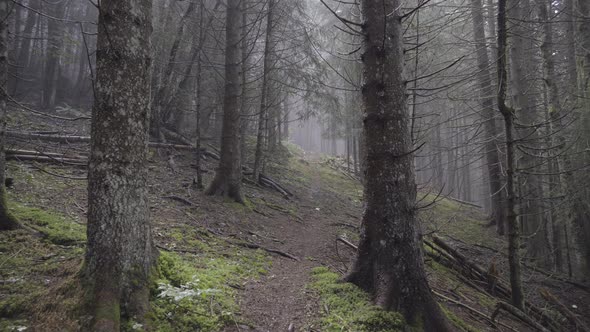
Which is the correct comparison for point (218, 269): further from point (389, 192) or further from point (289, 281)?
point (389, 192)

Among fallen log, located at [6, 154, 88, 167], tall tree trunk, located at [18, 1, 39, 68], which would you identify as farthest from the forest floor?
tall tree trunk, located at [18, 1, 39, 68]

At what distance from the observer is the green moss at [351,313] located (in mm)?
3109

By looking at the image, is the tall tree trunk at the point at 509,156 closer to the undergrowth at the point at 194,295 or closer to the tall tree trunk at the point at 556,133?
the tall tree trunk at the point at 556,133

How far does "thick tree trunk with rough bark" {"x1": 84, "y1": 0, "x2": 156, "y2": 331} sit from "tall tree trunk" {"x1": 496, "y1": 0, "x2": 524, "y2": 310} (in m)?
4.98

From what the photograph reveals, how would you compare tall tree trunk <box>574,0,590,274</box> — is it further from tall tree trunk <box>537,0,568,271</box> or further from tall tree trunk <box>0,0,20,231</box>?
tall tree trunk <box>0,0,20,231</box>

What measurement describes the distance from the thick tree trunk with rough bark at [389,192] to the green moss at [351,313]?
12cm

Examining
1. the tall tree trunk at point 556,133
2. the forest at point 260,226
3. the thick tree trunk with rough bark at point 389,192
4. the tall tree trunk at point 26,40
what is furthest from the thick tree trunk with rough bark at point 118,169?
the tall tree trunk at point 26,40

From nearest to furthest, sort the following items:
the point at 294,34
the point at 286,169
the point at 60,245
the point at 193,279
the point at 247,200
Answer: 1. the point at 193,279
2. the point at 60,245
3. the point at 247,200
4. the point at 294,34
5. the point at 286,169

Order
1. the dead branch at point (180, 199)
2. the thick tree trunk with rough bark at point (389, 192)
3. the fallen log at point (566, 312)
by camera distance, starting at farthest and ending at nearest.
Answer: the dead branch at point (180, 199)
the fallen log at point (566, 312)
the thick tree trunk with rough bark at point (389, 192)

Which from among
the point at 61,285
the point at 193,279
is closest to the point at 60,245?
the point at 61,285

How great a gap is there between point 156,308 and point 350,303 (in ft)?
6.35

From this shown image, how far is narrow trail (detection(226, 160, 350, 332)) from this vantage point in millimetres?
3469

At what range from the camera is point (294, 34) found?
43.0 feet

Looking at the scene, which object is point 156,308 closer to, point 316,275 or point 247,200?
point 316,275
